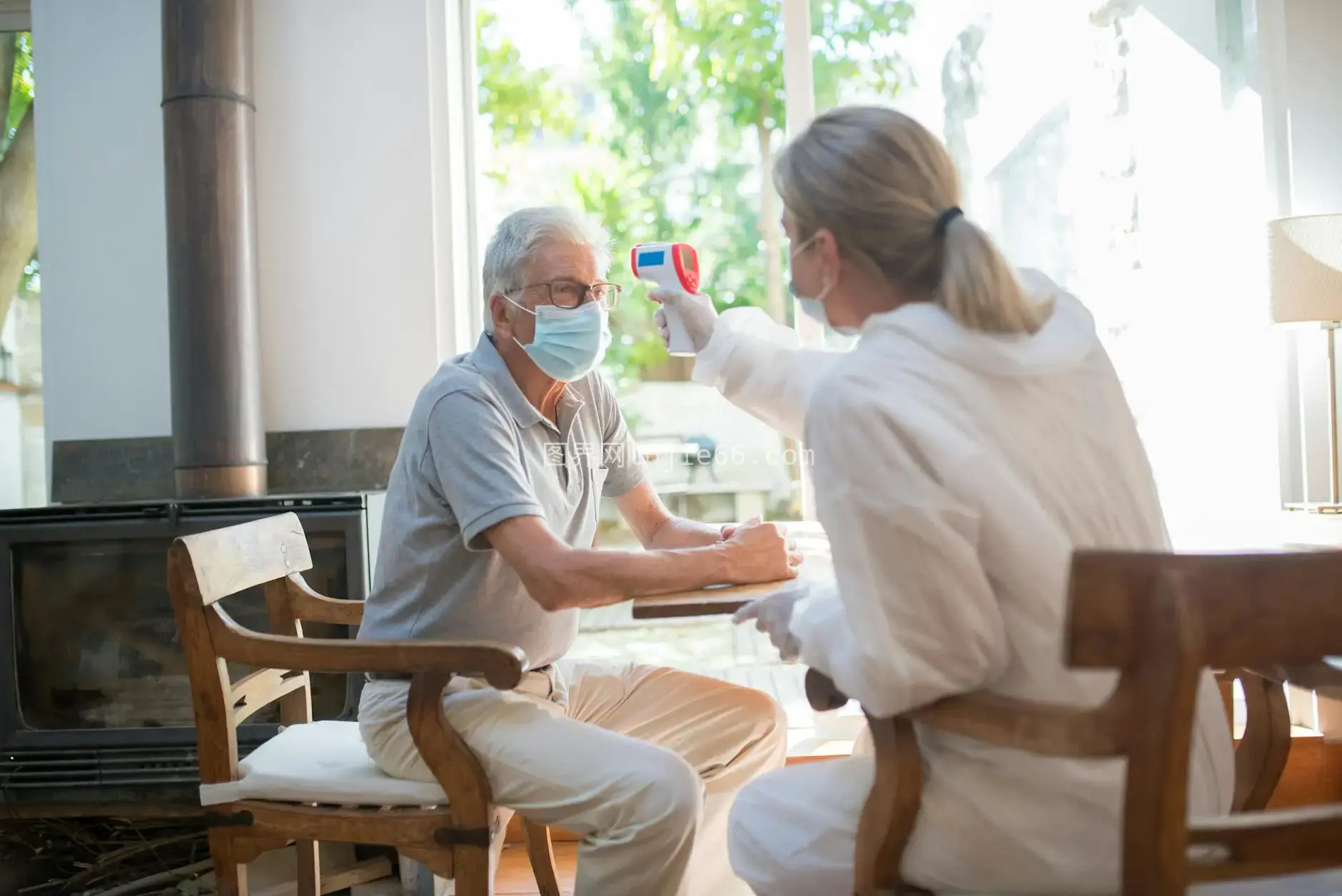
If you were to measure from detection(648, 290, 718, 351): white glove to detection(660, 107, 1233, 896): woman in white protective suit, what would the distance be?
51cm

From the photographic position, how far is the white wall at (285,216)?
111 inches

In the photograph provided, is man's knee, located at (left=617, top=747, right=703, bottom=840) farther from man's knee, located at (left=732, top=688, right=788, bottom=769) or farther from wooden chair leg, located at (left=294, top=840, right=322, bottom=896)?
wooden chair leg, located at (left=294, top=840, right=322, bottom=896)

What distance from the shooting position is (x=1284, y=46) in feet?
9.12

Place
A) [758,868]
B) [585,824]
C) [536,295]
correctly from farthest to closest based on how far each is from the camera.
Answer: [536,295], [585,824], [758,868]

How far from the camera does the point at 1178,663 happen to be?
80 centimetres

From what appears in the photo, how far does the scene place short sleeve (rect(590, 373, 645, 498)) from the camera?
Result: 2.02 metres

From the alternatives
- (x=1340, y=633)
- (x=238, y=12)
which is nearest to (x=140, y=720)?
(x=238, y=12)

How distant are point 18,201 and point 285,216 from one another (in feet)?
3.93

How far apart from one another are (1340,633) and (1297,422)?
7.45 feet

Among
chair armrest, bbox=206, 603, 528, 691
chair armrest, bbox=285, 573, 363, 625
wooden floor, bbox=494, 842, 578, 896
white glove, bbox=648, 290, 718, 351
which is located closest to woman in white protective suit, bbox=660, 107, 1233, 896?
chair armrest, bbox=206, 603, 528, 691

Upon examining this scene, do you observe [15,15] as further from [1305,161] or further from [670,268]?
[1305,161]

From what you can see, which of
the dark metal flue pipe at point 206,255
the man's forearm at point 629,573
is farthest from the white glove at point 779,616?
the dark metal flue pipe at point 206,255

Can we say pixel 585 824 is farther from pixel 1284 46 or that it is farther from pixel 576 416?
pixel 1284 46

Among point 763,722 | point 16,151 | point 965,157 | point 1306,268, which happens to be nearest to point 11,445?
point 16,151
